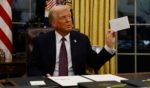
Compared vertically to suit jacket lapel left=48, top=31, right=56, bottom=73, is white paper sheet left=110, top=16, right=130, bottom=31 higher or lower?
higher

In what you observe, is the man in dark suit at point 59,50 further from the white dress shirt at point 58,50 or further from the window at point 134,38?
the window at point 134,38

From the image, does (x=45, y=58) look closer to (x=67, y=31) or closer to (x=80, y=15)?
(x=67, y=31)

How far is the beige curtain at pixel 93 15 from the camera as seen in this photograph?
4785 mm

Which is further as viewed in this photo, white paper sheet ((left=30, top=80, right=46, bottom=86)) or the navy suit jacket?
the navy suit jacket

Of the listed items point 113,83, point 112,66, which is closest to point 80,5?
point 112,66

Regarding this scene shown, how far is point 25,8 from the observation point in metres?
4.94

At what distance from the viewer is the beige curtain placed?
188 inches

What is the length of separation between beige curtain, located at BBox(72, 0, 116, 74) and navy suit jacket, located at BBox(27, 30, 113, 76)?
4.89ft

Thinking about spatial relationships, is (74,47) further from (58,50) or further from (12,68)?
(12,68)

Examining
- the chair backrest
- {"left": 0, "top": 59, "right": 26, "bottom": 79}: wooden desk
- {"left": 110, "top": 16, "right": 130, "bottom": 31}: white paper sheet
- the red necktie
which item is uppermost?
{"left": 110, "top": 16, "right": 130, "bottom": 31}: white paper sheet

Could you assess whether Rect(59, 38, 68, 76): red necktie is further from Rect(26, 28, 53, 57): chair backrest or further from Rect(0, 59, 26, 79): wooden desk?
Rect(0, 59, 26, 79): wooden desk

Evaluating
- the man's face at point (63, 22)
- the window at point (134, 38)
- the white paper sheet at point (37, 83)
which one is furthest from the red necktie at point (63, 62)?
the window at point (134, 38)

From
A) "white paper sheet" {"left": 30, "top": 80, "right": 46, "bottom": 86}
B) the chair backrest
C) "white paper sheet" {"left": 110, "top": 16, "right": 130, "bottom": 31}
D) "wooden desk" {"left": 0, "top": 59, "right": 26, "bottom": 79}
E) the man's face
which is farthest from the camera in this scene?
"wooden desk" {"left": 0, "top": 59, "right": 26, "bottom": 79}

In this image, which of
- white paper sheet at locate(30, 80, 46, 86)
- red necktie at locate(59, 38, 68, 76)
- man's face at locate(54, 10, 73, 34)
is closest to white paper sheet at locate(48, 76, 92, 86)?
white paper sheet at locate(30, 80, 46, 86)
